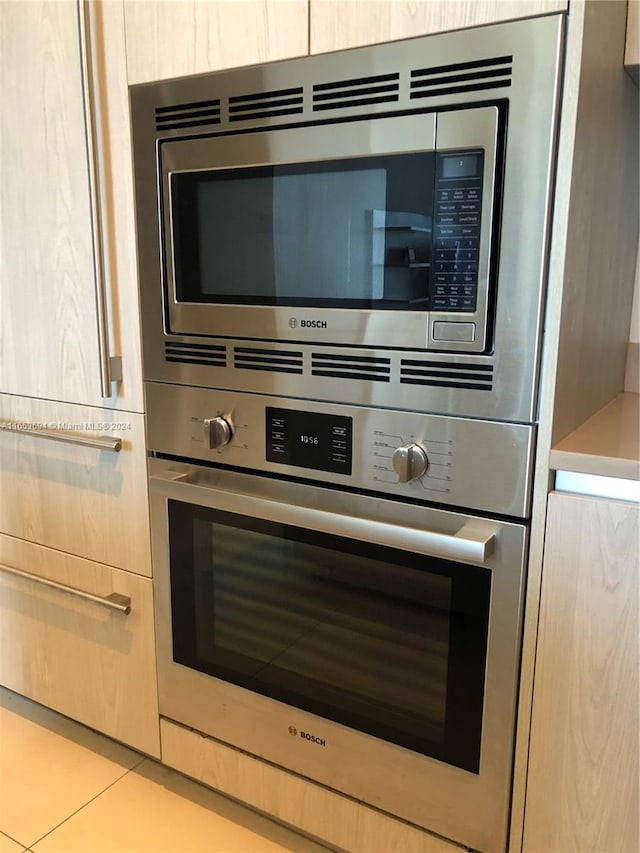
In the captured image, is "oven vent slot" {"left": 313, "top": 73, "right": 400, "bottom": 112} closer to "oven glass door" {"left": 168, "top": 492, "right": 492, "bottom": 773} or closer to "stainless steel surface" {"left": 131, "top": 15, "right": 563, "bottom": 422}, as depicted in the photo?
"stainless steel surface" {"left": 131, "top": 15, "right": 563, "bottom": 422}

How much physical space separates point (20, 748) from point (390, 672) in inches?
43.2

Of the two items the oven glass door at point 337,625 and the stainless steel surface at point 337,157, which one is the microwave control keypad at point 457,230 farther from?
the oven glass door at point 337,625

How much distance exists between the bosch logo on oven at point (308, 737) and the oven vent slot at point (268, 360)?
2.33 feet

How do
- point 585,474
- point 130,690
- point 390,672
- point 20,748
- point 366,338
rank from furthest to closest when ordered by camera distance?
point 20,748, point 130,690, point 390,672, point 366,338, point 585,474

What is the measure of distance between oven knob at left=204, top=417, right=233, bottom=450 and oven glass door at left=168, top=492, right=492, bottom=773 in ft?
0.47

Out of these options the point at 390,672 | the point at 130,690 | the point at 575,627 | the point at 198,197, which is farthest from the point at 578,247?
the point at 130,690

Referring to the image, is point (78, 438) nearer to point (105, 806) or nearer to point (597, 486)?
point (105, 806)

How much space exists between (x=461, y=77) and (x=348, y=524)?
2.35 feet

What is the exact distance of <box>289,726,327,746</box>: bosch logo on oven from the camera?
4.37ft

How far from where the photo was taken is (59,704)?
1763mm

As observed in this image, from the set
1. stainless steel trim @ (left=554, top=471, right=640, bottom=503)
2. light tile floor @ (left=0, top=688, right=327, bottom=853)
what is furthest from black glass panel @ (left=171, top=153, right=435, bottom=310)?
light tile floor @ (left=0, top=688, right=327, bottom=853)

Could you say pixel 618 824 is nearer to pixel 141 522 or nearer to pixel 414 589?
pixel 414 589

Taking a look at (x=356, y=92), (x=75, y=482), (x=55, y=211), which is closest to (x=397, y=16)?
(x=356, y=92)

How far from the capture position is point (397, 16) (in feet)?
3.35
